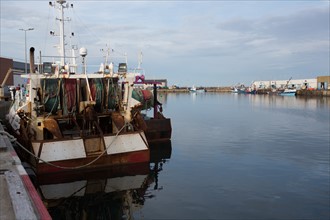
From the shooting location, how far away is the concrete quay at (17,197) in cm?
511

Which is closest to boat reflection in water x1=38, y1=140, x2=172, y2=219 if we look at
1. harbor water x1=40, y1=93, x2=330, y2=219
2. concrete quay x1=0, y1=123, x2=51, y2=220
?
harbor water x1=40, y1=93, x2=330, y2=219

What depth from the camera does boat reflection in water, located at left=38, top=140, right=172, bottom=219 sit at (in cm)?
1078

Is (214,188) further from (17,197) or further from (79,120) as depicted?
(17,197)

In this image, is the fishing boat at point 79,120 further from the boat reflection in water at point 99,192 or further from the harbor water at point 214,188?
the harbor water at point 214,188

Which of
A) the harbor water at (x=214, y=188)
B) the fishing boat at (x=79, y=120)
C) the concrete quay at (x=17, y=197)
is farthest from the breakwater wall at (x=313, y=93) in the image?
the concrete quay at (x=17, y=197)

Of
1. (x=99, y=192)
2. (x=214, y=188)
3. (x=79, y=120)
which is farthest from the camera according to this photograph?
(x=79, y=120)

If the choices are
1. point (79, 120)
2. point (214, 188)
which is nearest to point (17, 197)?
point (214, 188)

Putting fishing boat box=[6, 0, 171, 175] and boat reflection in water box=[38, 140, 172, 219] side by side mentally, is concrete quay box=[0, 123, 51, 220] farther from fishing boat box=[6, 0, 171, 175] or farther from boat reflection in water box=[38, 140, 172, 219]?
fishing boat box=[6, 0, 171, 175]

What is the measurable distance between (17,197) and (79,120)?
11.0 m

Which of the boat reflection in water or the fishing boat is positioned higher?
the fishing boat

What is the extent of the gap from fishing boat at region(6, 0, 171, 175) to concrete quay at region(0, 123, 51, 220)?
5.46 metres

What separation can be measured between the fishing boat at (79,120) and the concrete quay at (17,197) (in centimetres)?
546

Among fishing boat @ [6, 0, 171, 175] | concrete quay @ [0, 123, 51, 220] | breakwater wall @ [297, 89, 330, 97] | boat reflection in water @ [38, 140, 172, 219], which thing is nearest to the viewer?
concrete quay @ [0, 123, 51, 220]

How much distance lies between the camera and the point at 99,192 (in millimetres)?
12617
